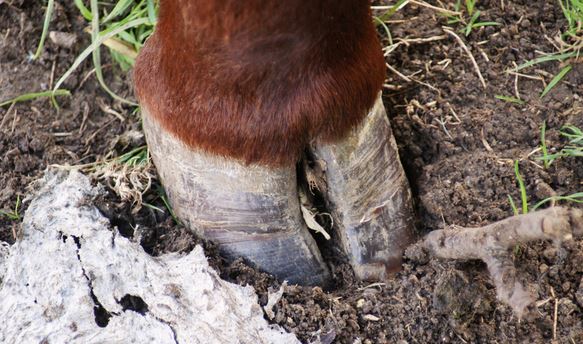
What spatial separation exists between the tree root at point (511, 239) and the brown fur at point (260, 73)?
405 mm

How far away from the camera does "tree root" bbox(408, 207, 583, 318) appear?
4.78 ft

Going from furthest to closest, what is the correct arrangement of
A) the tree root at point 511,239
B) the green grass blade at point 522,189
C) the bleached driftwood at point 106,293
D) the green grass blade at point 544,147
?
the green grass blade at point 544,147, the green grass blade at point 522,189, the bleached driftwood at point 106,293, the tree root at point 511,239

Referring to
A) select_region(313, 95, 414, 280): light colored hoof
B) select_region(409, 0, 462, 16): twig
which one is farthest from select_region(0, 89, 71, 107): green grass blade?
select_region(409, 0, 462, 16): twig

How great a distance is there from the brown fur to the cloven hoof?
0.21 feet

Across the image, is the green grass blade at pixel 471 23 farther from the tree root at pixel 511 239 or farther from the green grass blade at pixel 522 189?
the tree root at pixel 511 239

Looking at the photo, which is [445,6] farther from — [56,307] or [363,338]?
[56,307]

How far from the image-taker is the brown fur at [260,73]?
1605 millimetres

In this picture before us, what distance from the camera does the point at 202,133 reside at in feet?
6.09

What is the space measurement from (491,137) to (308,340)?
757 mm

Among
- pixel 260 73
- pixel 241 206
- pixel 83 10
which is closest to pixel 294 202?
pixel 241 206

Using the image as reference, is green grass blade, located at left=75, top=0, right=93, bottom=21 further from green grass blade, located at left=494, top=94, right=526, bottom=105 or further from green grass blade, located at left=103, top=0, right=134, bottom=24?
green grass blade, located at left=494, top=94, right=526, bottom=105

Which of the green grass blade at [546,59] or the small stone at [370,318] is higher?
the green grass blade at [546,59]

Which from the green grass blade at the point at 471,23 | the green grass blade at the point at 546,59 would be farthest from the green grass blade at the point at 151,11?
the green grass blade at the point at 546,59

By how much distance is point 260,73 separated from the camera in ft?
5.55
